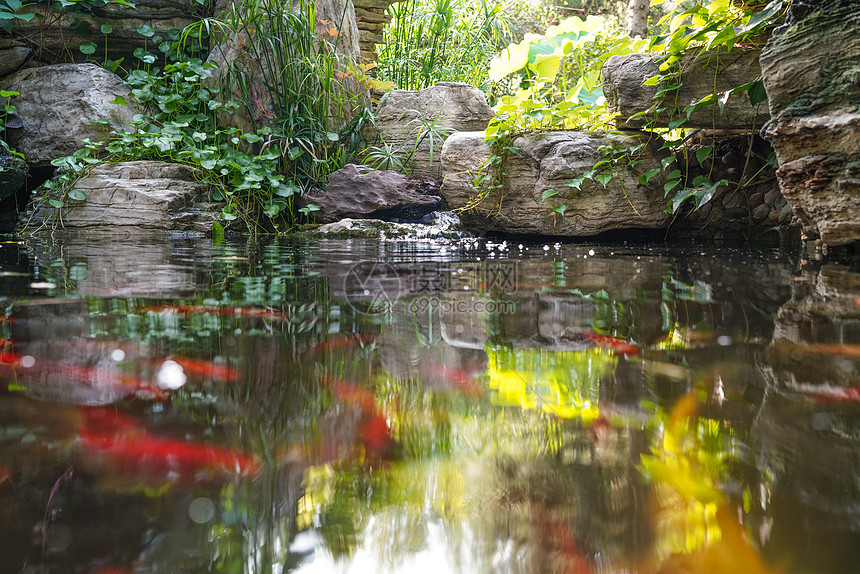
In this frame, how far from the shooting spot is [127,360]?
836 mm

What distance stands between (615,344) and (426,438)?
55 cm

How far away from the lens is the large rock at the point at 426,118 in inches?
203

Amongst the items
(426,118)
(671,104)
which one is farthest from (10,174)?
(671,104)

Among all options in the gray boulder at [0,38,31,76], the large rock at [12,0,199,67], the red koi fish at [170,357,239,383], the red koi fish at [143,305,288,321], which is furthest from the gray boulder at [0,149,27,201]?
the red koi fish at [170,357,239,383]

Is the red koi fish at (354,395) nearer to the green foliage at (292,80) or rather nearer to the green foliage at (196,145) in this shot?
the green foliage at (196,145)

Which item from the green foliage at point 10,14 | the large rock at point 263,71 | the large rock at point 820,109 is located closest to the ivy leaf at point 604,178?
the large rock at point 820,109

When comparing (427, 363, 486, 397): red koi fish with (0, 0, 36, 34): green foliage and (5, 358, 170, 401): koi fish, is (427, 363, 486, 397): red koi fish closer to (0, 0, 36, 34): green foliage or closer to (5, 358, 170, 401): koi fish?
(5, 358, 170, 401): koi fish

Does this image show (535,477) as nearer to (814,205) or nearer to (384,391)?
(384,391)

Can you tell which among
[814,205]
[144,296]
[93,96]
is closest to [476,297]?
[144,296]

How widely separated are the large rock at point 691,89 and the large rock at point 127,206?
3.26 m

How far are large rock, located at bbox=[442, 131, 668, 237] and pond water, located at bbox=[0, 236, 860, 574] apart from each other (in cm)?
224

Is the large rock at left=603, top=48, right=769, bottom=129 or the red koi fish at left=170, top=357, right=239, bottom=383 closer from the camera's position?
the red koi fish at left=170, top=357, right=239, bottom=383

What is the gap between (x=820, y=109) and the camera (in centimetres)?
205

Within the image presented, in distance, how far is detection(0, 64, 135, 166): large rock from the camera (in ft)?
15.2
